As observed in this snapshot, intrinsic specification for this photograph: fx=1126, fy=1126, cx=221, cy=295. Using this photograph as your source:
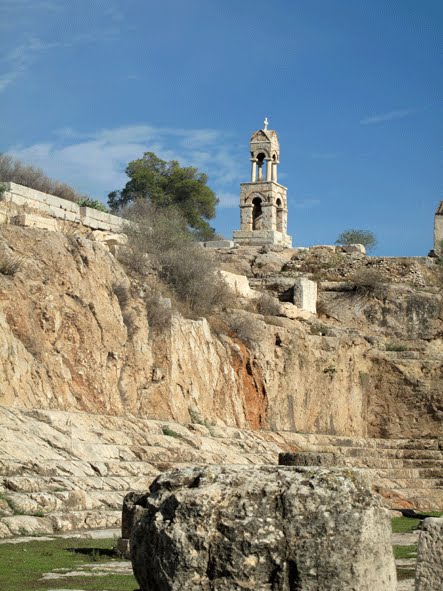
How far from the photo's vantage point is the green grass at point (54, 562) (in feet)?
36.0

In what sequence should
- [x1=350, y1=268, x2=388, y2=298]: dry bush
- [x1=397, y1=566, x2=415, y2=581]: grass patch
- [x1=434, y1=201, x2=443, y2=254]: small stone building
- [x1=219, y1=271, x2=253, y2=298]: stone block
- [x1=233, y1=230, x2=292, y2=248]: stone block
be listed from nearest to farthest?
[x1=397, y1=566, x2=415, y2=581]: grass patch
[x1=219, y1=271, x2=253, y2=298]: stone block
[x1=350, y1=268, x2=388, y2=298]: dry bush
[x1=233, y1=230, x2=292, y2=248]: stone block
[x1=434, y1=201, x2=443, y2=254]: small stone building

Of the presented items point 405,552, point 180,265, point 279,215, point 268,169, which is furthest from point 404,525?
point 268,169

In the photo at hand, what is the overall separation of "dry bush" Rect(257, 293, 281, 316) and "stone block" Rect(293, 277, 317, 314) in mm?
4297

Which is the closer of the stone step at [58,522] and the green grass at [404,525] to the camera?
the stone step at [58,522]

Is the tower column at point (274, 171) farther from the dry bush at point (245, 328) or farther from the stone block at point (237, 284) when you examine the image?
the dry bush at point (245, 328)

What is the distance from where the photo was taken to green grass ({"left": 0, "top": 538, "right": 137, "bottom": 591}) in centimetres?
1098

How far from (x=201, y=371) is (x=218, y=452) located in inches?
214

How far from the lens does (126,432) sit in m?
24.3

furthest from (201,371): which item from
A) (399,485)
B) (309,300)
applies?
(309,300)

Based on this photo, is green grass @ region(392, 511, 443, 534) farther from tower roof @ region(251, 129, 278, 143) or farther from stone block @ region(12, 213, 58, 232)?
tower roof @ region(251, 129, 278, 143)

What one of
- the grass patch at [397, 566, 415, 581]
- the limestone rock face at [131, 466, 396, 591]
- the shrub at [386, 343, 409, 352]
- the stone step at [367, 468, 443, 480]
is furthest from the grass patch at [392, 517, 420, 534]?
the shrub at [386, 343, 409, 352]

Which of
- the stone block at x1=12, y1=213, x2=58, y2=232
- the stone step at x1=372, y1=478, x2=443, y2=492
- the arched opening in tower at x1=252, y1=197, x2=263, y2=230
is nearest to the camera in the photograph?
the stone block at x1=12, y1=213, x2=58, y2=232

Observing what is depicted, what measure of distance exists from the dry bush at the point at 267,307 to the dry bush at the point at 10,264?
16233mm

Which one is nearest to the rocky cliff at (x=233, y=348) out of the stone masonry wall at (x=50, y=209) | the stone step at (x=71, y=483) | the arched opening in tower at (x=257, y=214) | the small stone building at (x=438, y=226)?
the stone step at (x=71, y=483)
